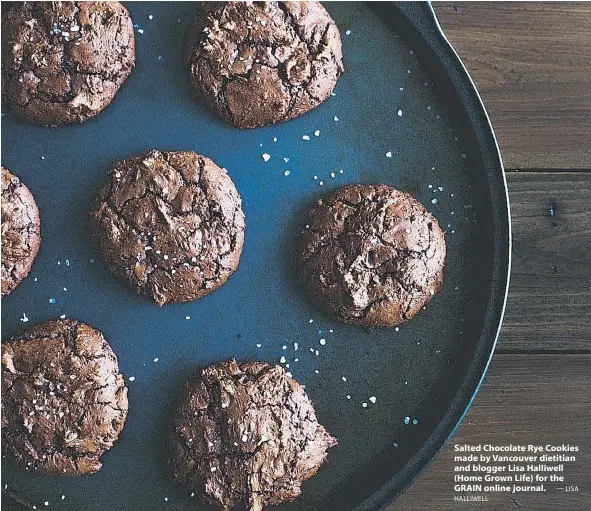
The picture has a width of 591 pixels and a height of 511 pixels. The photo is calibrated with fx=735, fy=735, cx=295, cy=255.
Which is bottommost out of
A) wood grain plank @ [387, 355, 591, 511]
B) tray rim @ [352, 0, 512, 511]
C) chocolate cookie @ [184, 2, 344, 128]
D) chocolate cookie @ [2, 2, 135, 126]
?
wood grain plank @ [387, 355, 591, 511]

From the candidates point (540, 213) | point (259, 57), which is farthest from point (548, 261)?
point (259, 57)

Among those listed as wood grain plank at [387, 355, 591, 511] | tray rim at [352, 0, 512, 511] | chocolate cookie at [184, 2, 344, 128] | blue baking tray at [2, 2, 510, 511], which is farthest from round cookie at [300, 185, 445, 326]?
wood grain plank at [387, 355, 591, 511]

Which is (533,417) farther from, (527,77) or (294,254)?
(527,77)

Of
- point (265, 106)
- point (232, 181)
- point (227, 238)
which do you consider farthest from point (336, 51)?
point (227, 238)

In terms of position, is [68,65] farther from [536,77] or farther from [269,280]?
[536,77]

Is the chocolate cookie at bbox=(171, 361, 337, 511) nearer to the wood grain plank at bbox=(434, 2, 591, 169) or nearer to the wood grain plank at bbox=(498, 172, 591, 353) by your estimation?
the wood grain plank at bbox=(498, 172, 591, 353)

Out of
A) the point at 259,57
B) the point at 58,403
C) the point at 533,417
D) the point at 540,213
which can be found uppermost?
the point at 259,57
